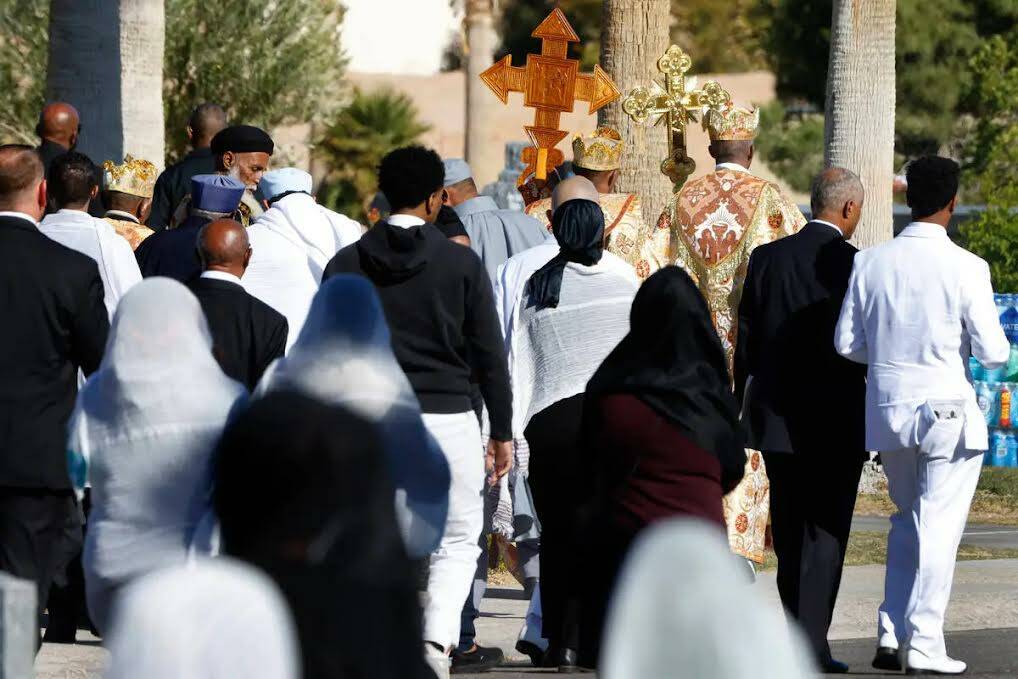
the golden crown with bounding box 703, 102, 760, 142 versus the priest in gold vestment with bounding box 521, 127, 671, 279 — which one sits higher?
the golden crown with bounding box 703, 102, 760, 142

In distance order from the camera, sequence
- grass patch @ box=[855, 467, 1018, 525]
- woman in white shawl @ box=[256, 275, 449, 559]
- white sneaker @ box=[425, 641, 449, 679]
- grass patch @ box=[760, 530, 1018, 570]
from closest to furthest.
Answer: woman in white shawl @ box=[256, 275, 449, 559] < white sneaker @ box=[425, 641, 449, 679] < grass patch @ box=[760, 530, 1018, 570] < grass patch @ box=[855, 467, 1018, 525]

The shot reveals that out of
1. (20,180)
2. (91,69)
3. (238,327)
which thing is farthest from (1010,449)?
(20,180)

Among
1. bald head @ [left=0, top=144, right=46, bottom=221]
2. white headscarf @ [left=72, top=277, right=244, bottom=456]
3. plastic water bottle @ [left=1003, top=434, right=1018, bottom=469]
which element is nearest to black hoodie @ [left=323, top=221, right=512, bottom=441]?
bald head @ [left=0, top=144, right=46, bottom=221]

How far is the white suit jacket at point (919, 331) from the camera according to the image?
7.86 m

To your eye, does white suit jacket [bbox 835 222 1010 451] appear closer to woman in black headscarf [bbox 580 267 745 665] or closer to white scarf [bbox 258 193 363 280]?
woman in black headscarf [bbox 580 267 745 665]

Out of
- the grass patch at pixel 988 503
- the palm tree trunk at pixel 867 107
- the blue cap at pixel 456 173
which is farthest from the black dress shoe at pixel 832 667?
the palm tree trunk at pixel 867 107

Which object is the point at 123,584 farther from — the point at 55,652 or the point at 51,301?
the point at 55,652

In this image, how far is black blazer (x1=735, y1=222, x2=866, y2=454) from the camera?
8.07 metres

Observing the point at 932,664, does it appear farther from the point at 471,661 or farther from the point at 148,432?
the point at 148,432

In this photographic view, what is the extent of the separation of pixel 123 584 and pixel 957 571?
235 inches

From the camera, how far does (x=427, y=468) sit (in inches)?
201

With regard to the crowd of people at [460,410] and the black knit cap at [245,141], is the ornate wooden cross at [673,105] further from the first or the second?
the black knit cap at [245,141]

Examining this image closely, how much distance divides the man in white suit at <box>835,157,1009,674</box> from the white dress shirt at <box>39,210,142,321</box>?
2667 mm

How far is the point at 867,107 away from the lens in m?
14.6
